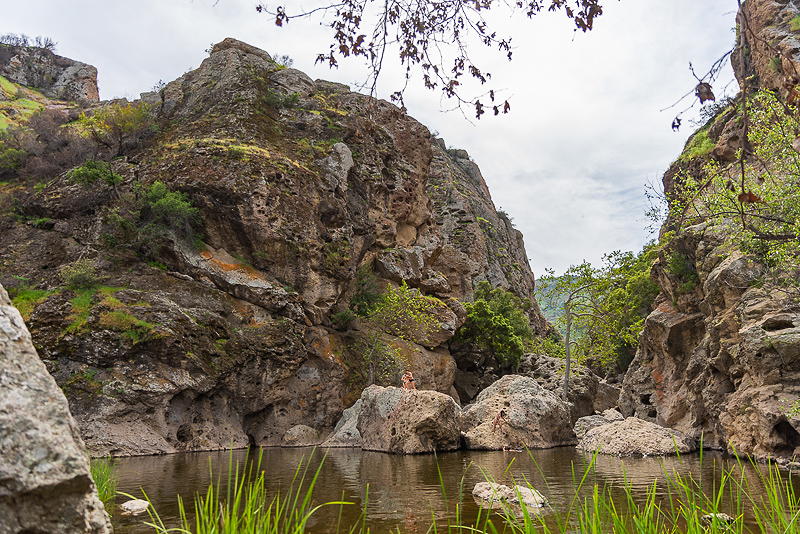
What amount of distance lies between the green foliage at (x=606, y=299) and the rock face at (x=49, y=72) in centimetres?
6748

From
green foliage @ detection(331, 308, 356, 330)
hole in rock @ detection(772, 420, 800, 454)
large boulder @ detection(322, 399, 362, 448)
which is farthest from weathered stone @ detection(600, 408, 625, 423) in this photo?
green foliage @ detection(331, 308, 356, 330)

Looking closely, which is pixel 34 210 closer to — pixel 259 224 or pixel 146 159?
pixel 146 159

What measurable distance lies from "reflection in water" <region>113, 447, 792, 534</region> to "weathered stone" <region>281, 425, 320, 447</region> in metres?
5.75

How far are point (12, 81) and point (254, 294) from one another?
227 feet

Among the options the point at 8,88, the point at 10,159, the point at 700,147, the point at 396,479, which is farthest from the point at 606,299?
the point at 8,88

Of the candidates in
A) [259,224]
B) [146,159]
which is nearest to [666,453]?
[259,224]

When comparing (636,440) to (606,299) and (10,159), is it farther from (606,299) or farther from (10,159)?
(10,159)

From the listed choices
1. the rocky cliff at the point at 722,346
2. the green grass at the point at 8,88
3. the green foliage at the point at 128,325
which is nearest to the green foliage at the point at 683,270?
the rocky cliff at the point at 722,346

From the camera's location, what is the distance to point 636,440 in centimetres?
2247

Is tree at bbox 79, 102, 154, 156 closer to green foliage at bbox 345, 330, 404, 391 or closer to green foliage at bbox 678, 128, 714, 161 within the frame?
green foliage at bbox 345, 330, 404, 391

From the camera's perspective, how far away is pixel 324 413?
30.1 m

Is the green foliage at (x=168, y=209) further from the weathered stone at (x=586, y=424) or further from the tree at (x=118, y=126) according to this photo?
the weathered stone at (x=586, y=424)

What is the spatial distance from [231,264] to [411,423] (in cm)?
1386

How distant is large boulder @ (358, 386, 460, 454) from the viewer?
887 inches
